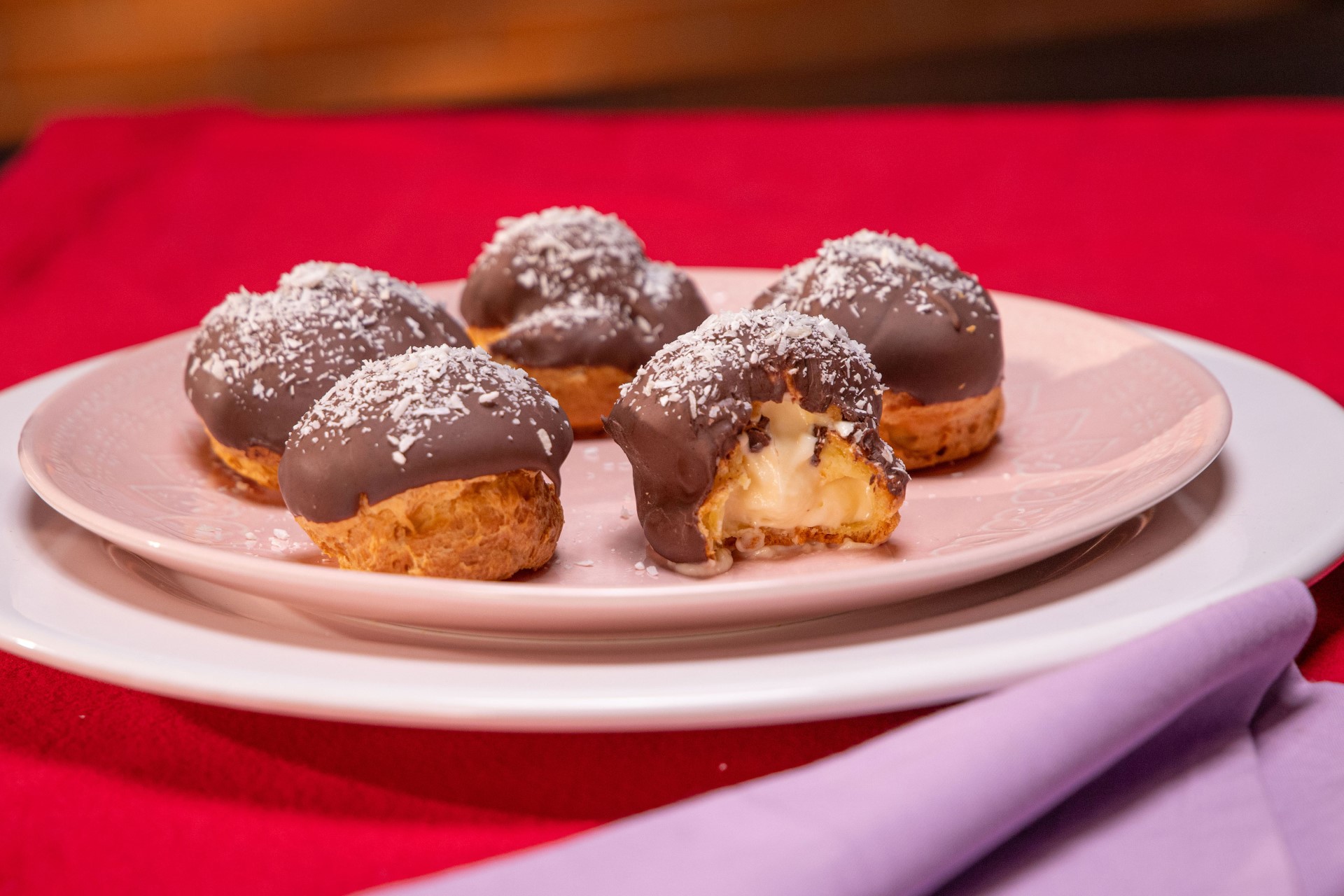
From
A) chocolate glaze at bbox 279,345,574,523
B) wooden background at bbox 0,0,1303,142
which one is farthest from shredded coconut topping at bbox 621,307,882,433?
wooden background at bbox 0,0,1303,142

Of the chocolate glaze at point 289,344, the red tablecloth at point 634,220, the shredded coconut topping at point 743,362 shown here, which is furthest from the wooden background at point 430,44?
the shredded coconut topping at point 743,362

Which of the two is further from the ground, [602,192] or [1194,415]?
[1194,415]

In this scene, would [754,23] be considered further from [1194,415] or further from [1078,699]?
[1078,699]

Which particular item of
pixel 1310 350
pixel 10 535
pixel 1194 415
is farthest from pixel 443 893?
pixel 1310 350

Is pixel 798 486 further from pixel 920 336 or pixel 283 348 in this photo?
pixel 283 348

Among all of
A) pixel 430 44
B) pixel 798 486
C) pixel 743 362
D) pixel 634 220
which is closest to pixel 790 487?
pixel 798 486

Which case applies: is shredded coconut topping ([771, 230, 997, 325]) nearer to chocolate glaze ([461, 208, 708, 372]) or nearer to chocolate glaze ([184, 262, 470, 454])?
chocolate glaze ([461, 208, 708, 372])
